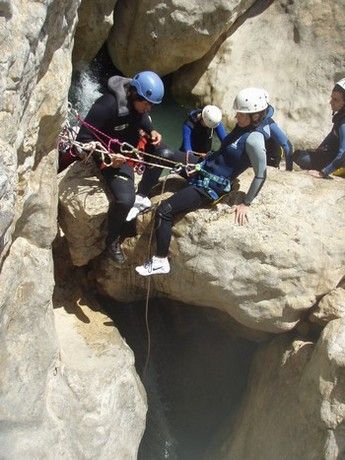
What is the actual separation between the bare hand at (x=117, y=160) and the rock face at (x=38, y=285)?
0.67 meters

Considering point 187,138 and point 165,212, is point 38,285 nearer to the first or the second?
point 165,212

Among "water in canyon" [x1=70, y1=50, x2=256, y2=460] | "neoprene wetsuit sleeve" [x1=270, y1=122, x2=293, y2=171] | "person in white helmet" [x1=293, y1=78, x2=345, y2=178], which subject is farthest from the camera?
"water in canyon" [x1=70, y1=50, x2=256, y2=460]

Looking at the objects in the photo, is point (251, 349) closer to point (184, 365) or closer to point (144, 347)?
point (184, 365)

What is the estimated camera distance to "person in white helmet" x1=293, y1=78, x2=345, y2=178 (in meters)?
6.28

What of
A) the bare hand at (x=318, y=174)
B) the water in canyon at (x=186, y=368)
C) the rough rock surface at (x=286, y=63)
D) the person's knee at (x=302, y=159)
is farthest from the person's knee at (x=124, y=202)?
the rough rock surface at (x=286, y=63)

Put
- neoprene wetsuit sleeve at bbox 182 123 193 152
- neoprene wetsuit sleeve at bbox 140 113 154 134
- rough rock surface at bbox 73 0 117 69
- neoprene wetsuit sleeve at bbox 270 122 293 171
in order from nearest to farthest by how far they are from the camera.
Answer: neoprene wetsuit sleeve at bbox 140 113 154 134, neoprene wetsuit sleeve at bbox 270 122 293 171, neoprene wetsuit sleeve at bbox 182 123 193 152, rough rock surface at bbox 73 0 117 69

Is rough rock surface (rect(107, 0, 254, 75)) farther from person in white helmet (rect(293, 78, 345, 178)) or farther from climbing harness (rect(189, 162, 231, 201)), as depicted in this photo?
climbing harness (rect(189, 162, 231, 201))

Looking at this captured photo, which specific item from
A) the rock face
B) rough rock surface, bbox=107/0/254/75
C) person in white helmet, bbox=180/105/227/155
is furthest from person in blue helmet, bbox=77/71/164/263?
rough rock surface, bbox=107/0/254/75

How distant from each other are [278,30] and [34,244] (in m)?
7.97

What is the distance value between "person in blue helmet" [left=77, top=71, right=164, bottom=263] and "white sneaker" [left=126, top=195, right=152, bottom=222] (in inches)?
1.3

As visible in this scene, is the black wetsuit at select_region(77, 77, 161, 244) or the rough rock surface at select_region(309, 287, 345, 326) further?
the rough rock surface at select_region(309, 287, 345, 326)

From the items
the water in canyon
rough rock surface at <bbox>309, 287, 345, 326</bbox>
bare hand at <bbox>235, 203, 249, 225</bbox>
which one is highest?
bare hand at <bbox>235, 203, 249, 225</bbox>

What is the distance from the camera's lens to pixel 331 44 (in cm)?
1041

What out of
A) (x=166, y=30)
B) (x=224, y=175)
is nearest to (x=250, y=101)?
(x=224, y=175)
